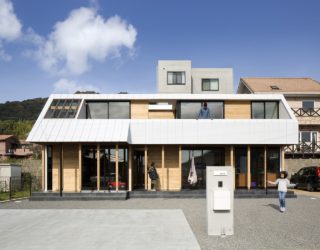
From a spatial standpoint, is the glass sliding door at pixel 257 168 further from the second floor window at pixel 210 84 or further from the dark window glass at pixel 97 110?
the second floor window at pixel 210 84

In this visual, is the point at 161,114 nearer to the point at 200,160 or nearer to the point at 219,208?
the point at 200,160

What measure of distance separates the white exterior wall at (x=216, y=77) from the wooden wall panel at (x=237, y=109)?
54.6 feet

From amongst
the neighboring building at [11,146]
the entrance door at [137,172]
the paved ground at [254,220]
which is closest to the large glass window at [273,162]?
the paved ground at [254,220]

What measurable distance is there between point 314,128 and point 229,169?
30777 millimetres

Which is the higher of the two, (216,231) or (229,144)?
(229,144)

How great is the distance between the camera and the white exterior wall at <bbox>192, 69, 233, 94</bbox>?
41406 millimetres

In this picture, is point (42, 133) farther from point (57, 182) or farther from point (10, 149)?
point (10, 149)

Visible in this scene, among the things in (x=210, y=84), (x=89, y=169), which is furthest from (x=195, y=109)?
(x=210, y=84)

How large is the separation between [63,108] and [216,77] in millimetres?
21769

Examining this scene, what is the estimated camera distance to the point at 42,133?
2114 cm

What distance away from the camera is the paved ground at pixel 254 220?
9.92m

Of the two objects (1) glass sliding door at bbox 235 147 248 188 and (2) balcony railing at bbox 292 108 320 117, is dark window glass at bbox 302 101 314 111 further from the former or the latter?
(1) glass sliding door at bbox 235 147 248 188

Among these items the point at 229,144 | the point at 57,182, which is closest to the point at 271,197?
the point at 229,144

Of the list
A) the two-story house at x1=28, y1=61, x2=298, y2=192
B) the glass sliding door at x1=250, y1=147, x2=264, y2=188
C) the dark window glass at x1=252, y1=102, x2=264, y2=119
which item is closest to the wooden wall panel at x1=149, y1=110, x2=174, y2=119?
the two-story house at x1=28, y1=61, x2=298, y2=192
